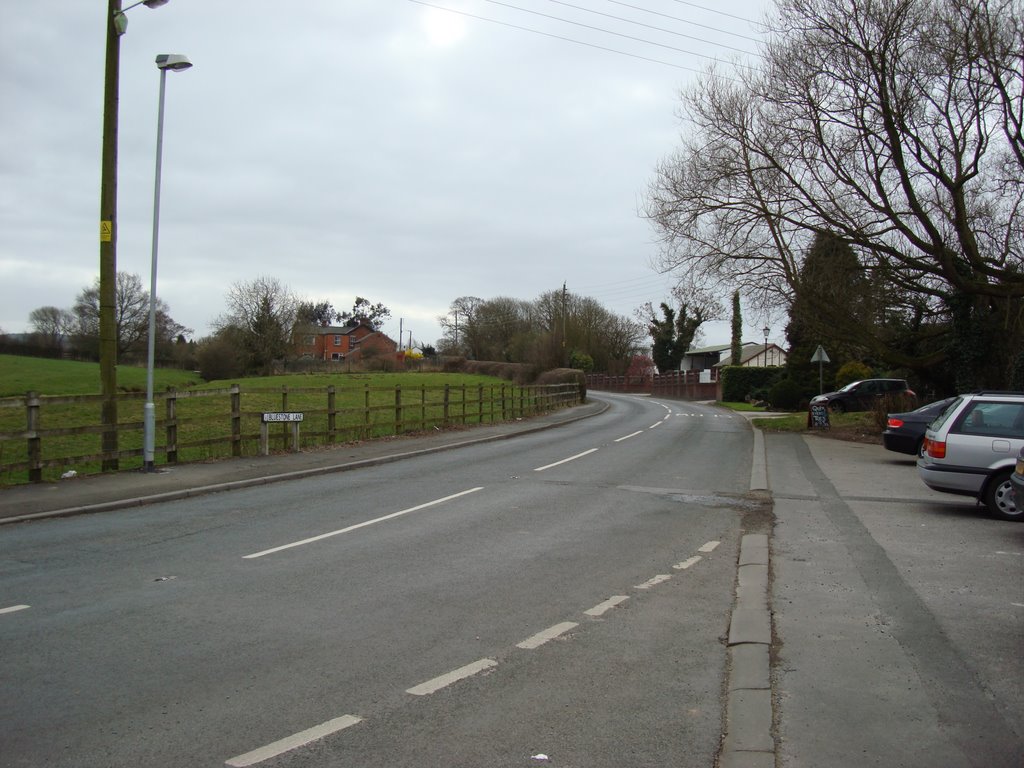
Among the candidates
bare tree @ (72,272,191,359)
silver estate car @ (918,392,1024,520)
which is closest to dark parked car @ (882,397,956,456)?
silver estate car @ (918,392,1024,520)

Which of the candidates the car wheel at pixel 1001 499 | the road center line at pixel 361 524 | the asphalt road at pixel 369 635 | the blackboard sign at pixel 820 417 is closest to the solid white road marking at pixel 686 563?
the asphalt road at pixel 369 635

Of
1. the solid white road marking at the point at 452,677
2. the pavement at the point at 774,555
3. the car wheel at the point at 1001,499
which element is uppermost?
the car wheel at the point at 1001,499

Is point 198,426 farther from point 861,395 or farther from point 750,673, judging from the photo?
point 861,395

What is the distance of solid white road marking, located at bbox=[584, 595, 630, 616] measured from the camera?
6.22 m

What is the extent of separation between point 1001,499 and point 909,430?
6982mm

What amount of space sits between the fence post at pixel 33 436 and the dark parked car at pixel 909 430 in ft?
54.2

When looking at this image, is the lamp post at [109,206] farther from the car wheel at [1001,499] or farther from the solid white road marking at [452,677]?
the car wheel at [1001,499]

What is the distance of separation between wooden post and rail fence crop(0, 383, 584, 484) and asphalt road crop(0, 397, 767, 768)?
10.6ft

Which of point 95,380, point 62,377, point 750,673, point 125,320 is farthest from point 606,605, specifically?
point 125,320

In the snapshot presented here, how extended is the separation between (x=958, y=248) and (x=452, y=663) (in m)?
25.4

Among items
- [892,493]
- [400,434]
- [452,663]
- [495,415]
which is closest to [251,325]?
[495,415]

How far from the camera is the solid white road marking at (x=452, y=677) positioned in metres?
4.61

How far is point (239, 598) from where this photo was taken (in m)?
6.55

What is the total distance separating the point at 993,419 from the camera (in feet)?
35.9
